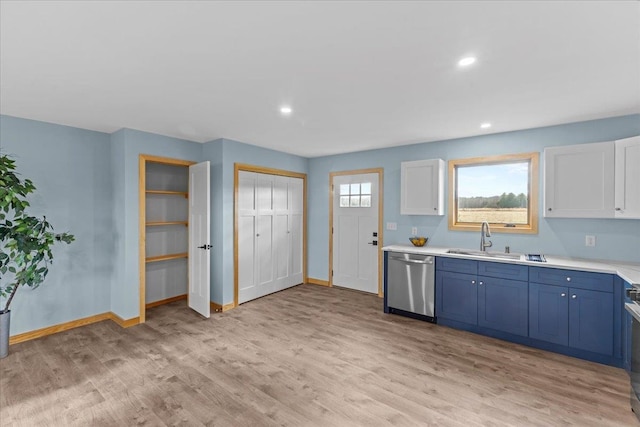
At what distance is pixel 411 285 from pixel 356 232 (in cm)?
154

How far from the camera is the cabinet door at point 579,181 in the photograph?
302cm

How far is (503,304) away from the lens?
3.33 metres

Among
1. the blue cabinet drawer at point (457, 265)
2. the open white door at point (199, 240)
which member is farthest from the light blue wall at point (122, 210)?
the blue cabinet drawer at point (457, 265)

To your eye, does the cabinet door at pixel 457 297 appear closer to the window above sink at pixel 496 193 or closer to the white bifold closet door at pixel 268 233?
the window above sink at pixel 496 193

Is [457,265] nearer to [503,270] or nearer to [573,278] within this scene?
[503,270]

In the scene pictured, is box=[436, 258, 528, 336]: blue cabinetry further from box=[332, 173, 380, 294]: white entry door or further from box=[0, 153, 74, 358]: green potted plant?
box=[0, 153, 74, 358]: green potted plant

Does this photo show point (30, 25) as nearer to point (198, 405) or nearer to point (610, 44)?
point (198, 405)

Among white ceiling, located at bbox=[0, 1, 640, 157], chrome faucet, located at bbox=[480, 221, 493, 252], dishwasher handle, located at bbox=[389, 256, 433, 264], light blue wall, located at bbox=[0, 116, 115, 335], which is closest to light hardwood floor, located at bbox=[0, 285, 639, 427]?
light blue wall, located at bbox=[0, 116, 115, 335]

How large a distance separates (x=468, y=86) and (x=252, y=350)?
125 inches

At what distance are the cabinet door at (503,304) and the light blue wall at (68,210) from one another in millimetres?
4657

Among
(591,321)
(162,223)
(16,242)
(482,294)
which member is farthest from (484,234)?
(16,242)

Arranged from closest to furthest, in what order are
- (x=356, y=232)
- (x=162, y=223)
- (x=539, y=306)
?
1. (x=539, y=306)
2. (x=162, y=223)
3. (x=356, y=232)

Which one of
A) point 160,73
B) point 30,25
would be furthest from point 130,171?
point 30,25

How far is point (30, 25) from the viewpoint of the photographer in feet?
5.44
